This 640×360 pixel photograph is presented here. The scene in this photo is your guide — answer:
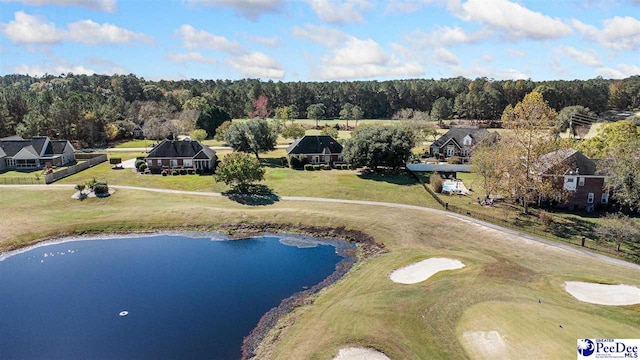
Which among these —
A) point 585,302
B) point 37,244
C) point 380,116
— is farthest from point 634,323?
point 380,116

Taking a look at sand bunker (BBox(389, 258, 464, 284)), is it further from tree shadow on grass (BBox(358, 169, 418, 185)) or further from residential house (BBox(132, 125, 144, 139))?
residential house (BBox(132, 125, 144, 139))

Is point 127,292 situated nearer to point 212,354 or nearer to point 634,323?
point 212,354

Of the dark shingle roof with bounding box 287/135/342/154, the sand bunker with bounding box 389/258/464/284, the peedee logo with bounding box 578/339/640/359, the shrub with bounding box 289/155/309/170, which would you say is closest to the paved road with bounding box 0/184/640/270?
the sand bunker with bounding box 389/258/464/284

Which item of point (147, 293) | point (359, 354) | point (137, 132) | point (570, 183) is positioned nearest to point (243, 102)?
point (137, 132)

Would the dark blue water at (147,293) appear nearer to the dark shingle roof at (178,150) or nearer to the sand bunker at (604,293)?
the sand bunker at (604,293)

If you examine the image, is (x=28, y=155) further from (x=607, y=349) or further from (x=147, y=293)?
(x=607, y=349)

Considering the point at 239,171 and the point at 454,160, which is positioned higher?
the point at 239,171
